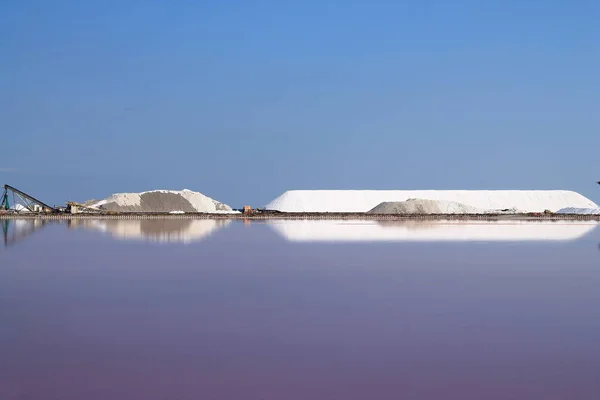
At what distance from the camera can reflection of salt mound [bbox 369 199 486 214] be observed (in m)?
77.2

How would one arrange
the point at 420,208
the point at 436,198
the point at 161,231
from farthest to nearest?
the point at 436,198 → the point at 420,208 → the point at 161,231

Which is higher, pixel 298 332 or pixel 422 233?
pixel 422 233

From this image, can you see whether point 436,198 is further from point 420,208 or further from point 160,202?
point 160,202

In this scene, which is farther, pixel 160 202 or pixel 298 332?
pixel 160 202

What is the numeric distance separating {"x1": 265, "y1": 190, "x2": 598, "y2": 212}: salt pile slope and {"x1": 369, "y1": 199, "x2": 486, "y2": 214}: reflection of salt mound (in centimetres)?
1518

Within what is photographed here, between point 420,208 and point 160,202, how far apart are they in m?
30.6

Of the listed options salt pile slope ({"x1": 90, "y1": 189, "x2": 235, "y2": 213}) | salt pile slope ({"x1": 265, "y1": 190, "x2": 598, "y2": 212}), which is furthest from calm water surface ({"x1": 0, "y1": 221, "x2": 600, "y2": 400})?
salt pile slope ({"x1": 265, "y1": 190, "x2": 598, "y2": 212})

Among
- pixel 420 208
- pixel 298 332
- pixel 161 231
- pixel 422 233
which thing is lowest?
pixel 298 332

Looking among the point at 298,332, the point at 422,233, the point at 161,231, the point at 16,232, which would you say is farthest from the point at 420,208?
the point at 298,332

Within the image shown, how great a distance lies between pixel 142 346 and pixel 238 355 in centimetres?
101

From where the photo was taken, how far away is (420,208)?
260ft

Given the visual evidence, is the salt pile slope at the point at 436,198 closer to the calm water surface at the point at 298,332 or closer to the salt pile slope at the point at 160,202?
the salt pile slope at the point at 160,202

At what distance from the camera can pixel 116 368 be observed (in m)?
5.72

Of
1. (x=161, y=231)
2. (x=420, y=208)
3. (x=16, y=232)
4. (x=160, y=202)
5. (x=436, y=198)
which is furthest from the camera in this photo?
(x=436, y=198)
